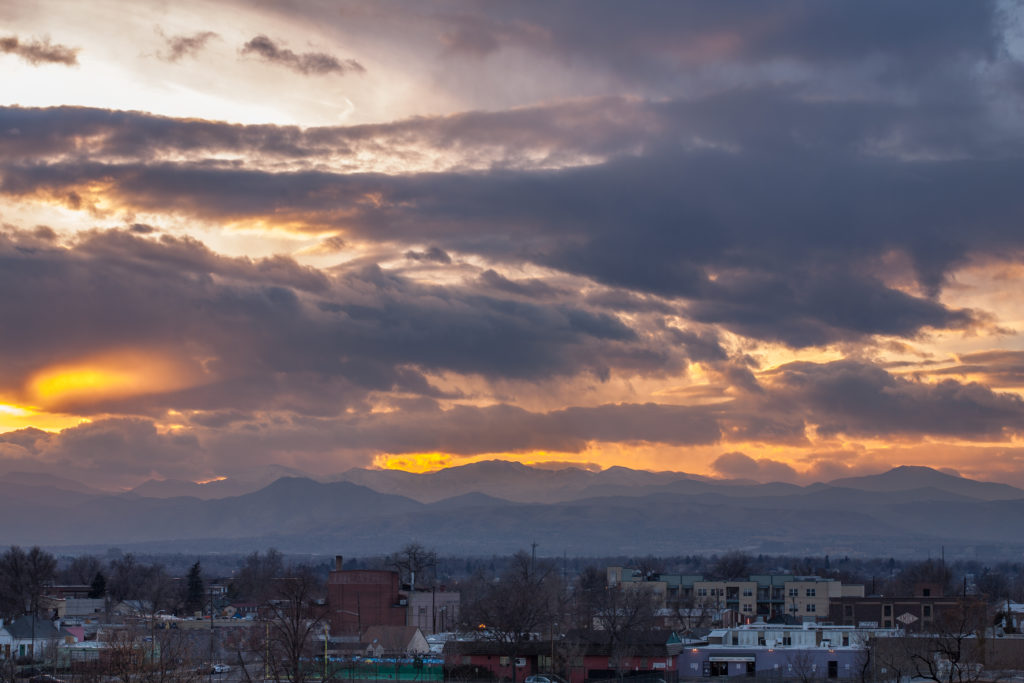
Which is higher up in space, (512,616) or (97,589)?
(512,616)

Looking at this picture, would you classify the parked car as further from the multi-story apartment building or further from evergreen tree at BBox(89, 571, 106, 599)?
evergreen tree at BBox(89, 571, 106, 599)

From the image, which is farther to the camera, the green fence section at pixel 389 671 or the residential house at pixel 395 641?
the residential house at pixel 395 641

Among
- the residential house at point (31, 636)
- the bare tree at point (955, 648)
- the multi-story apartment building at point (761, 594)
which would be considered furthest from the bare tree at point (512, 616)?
the residential house at point (31, 636)

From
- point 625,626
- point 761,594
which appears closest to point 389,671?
point 625,626

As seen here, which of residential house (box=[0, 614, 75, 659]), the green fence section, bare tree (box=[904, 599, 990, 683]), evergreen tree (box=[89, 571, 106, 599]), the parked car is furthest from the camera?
evergreen tree (box=[89, 571, 106, 599])

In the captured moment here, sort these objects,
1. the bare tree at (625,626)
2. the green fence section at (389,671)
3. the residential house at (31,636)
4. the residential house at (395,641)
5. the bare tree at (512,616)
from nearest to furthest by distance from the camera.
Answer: the green fence section at (389,671), the bare tree at (625,626), the bare tree at (512,616), the residential house at (31,636), the residential house at (395,641)

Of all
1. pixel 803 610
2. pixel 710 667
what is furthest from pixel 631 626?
pixel 803 610

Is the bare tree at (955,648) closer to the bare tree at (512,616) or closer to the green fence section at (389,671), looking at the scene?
the bare tree at (512,616)

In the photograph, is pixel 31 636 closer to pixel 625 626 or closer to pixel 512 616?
pixel 512 616

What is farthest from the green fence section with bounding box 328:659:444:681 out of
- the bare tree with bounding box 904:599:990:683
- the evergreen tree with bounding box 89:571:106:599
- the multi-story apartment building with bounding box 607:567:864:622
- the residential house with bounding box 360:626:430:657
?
the evergreen tree with bounding box 89:571:106:599

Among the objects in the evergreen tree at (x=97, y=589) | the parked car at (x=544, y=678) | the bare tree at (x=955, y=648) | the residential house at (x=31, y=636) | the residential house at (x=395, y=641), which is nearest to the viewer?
the bare tree at (x=955, y=648)

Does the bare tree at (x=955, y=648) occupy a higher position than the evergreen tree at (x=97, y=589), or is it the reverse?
the bare tree at (x=955, y=648)

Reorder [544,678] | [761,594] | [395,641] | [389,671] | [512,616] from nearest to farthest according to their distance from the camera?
[544,678] → [389,671] → [512,616] → [395,641] → [761,594]

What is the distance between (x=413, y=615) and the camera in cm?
15025
